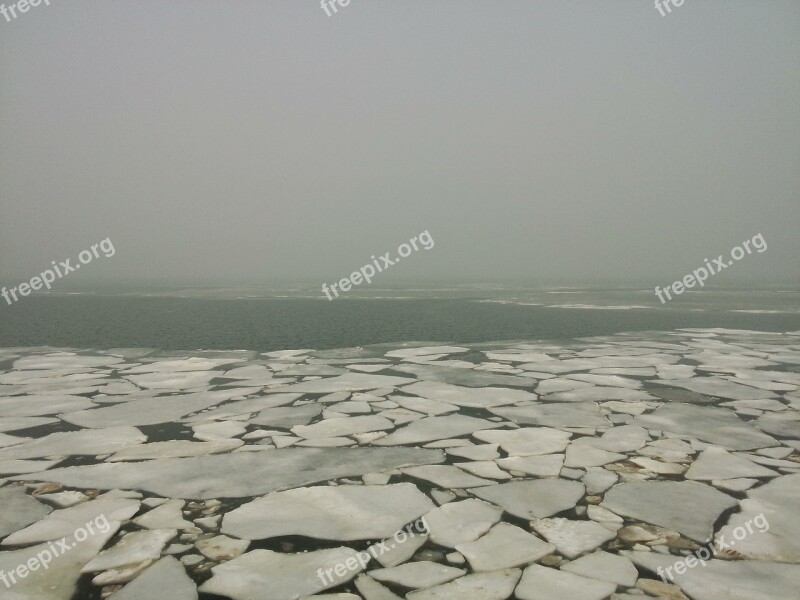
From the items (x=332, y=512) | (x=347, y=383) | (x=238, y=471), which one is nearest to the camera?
(x=332, y=512)

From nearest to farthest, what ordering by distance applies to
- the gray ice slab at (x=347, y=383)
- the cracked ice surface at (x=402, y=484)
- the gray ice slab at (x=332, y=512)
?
the cracked ice surface at (x=402, y=484) → the gray ice slab at (x=332, y=512) → the gray ice slab at (x=347, y=383)

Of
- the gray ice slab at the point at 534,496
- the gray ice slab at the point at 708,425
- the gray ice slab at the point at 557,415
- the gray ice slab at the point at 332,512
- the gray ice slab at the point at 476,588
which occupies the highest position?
the gray ice slab at the point at 332,512

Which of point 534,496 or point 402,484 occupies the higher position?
point 402,484

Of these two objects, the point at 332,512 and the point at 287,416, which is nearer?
the point at 332,512

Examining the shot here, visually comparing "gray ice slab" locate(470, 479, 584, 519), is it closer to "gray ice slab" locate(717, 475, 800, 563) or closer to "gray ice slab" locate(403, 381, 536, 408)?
"gray ice slab" locate(717, 475, 800, 563)

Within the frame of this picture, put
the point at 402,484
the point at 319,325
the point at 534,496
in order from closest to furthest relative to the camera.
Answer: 1. the point at 534,496
2. the point at 402,484
3. the point at 319,325

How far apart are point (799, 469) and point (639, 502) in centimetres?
92

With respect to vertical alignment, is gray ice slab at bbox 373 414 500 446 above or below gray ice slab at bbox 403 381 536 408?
above

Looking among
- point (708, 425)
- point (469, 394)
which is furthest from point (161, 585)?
point (708, 425)

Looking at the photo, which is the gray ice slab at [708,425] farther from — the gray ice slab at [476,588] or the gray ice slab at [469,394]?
the gray ice slab at [476,588]

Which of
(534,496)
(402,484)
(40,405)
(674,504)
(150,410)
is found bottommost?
(674,504)

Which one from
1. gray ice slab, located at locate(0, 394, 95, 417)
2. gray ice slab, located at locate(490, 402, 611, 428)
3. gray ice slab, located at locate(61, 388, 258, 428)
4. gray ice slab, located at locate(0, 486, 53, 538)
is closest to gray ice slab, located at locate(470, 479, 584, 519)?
gray ice slab, located at locate(490, 402, 611, 428)

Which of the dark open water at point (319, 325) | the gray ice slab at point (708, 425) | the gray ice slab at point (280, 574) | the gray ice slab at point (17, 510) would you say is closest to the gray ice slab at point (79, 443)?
the gray ice slab at point (17, 510)

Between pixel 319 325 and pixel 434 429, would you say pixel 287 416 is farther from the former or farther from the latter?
pixel 319 325
